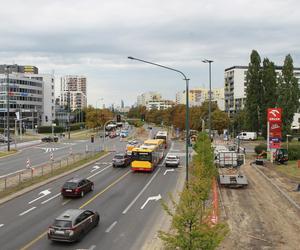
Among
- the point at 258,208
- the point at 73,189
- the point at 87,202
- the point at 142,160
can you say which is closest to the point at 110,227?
the point at 87,202

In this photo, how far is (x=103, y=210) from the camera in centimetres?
2897

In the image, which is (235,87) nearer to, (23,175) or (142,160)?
(142,160)

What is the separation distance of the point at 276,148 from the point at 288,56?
24623mm

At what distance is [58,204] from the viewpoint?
30719mm

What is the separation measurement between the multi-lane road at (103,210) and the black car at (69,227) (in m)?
0.39

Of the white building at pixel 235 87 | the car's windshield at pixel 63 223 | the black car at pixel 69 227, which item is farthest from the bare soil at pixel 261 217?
the white building at pixel 235 87

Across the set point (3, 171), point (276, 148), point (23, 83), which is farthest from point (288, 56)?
point (23, 83)

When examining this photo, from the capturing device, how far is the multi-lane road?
71.6 feet

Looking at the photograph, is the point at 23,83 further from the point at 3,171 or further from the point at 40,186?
the point at 40,186

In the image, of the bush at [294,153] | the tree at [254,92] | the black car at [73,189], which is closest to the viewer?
the black car at [73,189]

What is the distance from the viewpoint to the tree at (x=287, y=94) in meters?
74.8

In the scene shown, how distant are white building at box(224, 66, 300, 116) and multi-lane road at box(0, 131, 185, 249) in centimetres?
14282

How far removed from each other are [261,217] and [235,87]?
16401 cm

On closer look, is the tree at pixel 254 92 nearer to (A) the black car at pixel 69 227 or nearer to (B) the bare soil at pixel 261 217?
(B) the bare soil at pixel 261 217
